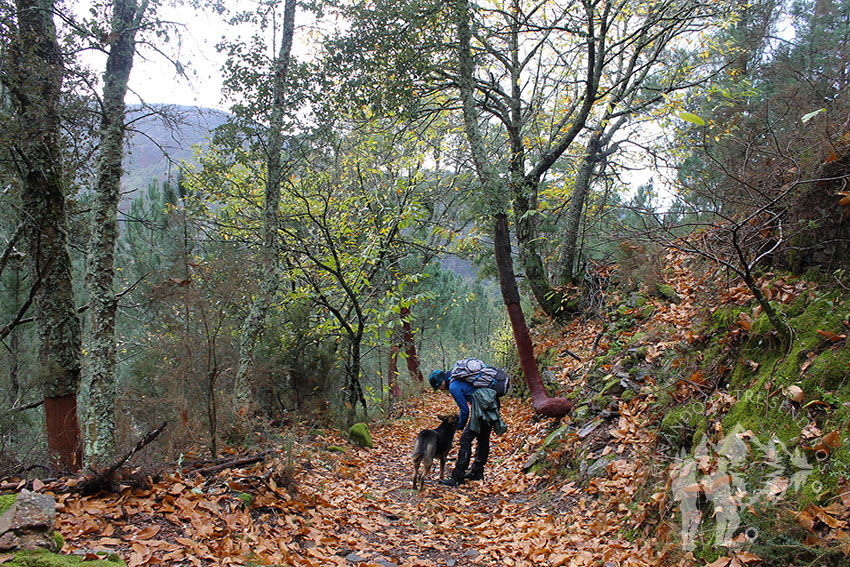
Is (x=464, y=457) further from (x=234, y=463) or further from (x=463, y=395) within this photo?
(x=234, y=463)

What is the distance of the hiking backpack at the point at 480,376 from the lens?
7.02 meters

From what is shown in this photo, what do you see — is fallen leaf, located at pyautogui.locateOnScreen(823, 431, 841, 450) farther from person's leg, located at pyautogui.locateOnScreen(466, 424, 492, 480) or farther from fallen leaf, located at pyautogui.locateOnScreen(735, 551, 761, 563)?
person's leg, located at pyautogui.locateOnScreen(466, 424, 492, 480)

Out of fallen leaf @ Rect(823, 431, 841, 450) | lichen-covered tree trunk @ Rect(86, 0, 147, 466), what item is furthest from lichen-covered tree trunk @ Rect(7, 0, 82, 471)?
fallen leaf @ Rect(823, 431, 841, 450)

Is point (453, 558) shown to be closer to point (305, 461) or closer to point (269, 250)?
point (305, 461)

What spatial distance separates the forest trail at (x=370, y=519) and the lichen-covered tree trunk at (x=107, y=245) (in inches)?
29.0

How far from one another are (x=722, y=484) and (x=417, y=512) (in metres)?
3.49

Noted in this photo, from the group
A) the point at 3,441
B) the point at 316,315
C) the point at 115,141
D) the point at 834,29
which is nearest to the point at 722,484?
the point at 115,141

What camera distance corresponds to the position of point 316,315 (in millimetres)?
10102

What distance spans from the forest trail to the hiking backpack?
1331 millimetres

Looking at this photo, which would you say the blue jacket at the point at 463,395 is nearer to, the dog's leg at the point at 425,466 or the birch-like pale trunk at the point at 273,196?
the dog's leg at the point at 425,466

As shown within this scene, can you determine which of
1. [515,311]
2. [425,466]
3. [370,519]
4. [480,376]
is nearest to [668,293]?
[515,311]

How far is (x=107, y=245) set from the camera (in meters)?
4.73

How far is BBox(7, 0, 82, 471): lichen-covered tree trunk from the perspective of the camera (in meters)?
4.93

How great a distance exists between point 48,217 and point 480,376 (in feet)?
18.7
